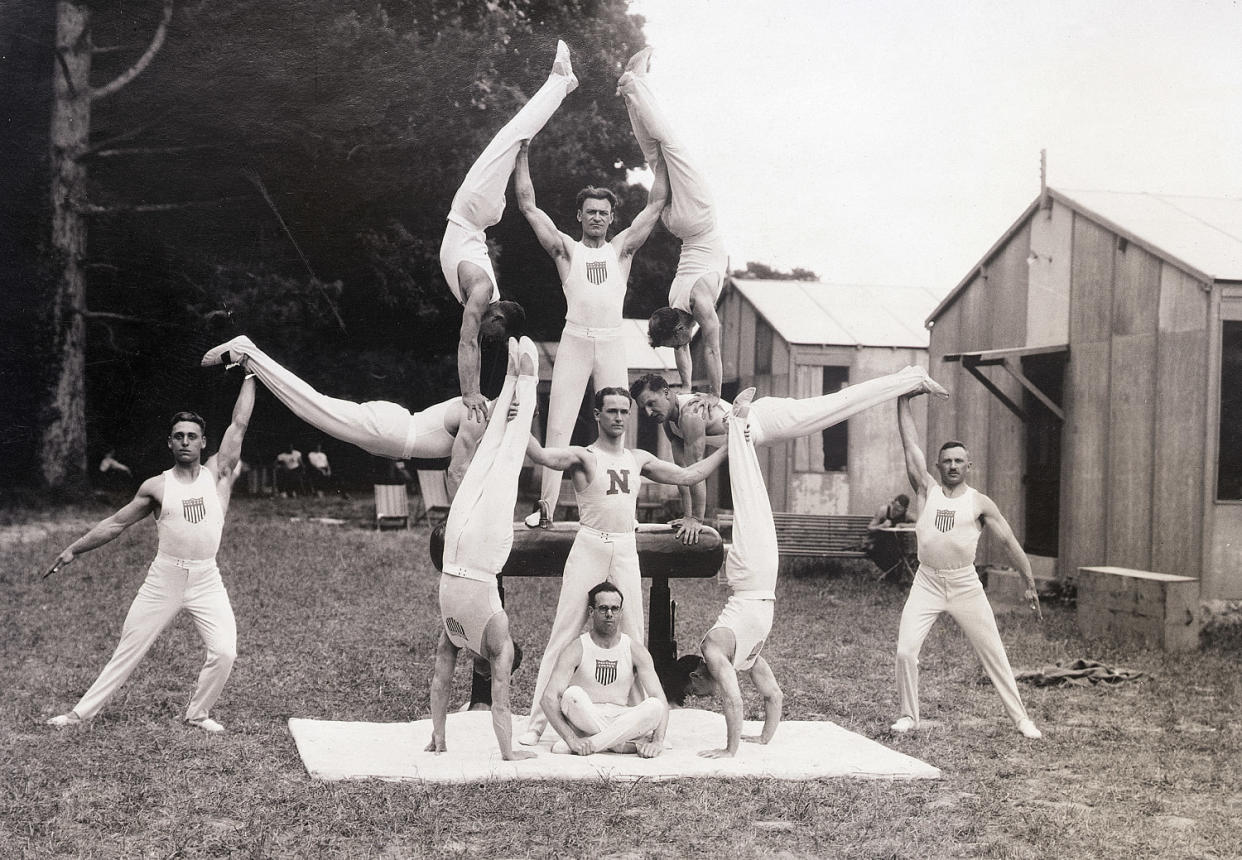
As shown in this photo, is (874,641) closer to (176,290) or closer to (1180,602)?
(1180,602)

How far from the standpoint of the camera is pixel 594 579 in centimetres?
804

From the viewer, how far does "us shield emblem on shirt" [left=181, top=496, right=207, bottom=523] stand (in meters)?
8.24

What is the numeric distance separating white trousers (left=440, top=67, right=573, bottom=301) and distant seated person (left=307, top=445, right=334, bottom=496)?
20906 millimetres

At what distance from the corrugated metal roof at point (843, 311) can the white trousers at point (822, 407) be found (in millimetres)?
11472

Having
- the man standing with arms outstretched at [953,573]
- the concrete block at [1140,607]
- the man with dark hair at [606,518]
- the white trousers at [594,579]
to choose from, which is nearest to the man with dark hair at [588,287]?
the man with dark hair at [606,518]

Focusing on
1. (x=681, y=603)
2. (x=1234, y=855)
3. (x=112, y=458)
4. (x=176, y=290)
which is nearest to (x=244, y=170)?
(x=176, y=290)

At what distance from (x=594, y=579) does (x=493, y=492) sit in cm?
119

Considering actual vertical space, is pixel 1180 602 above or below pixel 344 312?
below

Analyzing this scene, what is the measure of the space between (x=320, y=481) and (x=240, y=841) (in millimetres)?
24173

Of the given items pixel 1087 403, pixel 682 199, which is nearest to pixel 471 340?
pixel 682 199

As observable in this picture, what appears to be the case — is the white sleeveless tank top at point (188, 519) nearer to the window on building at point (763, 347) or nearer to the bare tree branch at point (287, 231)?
the window on building at point (763, 347)

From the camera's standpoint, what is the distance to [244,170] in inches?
828

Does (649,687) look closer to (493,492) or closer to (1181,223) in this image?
(493,492)

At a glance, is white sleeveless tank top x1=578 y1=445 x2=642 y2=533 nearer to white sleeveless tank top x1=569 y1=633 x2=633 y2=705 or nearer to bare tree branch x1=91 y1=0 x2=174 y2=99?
white sleeveless tank top x1=569 y1=633 x2=633 y2=705
